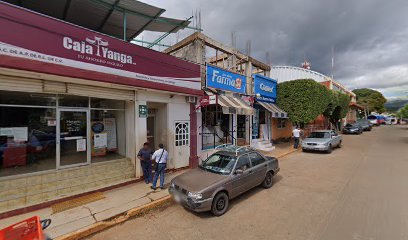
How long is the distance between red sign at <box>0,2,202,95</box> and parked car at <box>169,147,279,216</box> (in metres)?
3.96

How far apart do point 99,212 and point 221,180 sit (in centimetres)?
343

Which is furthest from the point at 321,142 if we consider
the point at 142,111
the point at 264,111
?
the point at 142,111

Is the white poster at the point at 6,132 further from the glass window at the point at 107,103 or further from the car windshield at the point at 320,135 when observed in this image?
the car windshield at the point at 320,135

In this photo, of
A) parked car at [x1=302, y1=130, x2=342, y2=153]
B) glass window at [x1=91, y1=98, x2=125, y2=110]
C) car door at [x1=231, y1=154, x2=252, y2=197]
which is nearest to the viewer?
car door at [x1=231, y1=154, x2=252, y2=197]

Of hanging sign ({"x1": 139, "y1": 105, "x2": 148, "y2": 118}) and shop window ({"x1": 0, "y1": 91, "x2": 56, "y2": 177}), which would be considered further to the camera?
hanging sign ({"x1": 139, "y1": 105, "x2": 148, "y2": 118})

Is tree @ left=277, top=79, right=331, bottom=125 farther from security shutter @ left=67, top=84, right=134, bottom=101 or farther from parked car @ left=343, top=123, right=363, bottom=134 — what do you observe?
parked car @ left=343, top=123, right=363, bottom=134

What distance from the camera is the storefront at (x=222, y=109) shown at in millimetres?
10493

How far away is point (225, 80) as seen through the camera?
11695 millimetres

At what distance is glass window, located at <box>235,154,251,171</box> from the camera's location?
240 inches

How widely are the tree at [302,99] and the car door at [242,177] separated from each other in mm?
10329

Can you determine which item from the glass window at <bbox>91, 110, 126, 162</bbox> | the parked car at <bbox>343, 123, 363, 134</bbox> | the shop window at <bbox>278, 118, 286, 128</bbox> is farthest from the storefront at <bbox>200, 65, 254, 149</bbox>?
the parked car at <bbox>343, 123, 363, 134</bbox>

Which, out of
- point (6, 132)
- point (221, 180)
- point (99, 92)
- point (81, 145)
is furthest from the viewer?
point (81, 145)

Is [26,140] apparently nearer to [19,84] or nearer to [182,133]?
[19,84]

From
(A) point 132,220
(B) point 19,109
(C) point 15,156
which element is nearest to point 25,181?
(C) point 15,156
